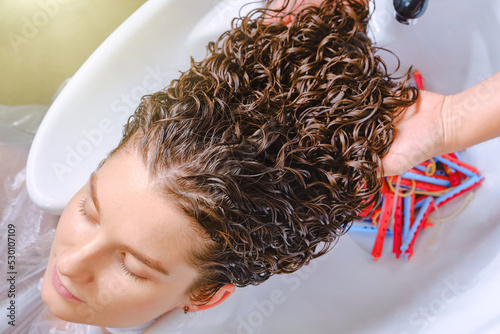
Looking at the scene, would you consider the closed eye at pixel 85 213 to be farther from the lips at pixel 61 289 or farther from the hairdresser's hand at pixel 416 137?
the hairdresser's hand at pixel 416 137

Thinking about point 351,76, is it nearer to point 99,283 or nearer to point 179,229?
point 179,229

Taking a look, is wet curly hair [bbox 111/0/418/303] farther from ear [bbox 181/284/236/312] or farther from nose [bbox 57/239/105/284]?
nose [bbox 57/239/105/284]

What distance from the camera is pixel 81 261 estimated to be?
2.24 feet

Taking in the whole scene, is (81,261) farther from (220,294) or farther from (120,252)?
(220,294)

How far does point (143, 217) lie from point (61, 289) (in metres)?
0.24

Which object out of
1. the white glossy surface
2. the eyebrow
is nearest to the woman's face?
the eyebrow

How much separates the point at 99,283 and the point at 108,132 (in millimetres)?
344

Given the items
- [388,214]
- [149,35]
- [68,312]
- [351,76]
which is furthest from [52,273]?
[388,214]

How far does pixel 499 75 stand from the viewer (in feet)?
2.49

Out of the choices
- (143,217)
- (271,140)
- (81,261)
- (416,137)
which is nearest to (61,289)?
(81,261)

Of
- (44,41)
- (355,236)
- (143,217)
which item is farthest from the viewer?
(44,41)

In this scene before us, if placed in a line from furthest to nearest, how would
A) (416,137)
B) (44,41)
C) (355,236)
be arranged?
1. (44,41)
2. (355,236)
3. (416,137)

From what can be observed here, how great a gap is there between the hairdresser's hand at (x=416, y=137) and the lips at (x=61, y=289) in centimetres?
59

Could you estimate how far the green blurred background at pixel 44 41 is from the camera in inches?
55.4
